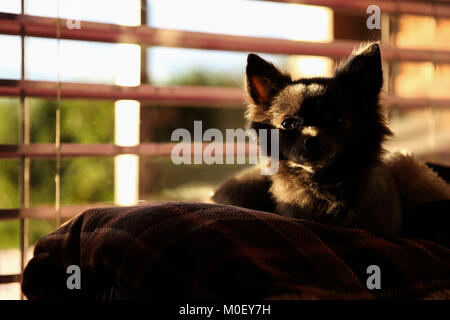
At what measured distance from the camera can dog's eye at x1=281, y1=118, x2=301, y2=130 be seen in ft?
6.85

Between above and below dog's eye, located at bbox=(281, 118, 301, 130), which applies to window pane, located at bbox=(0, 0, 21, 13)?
above

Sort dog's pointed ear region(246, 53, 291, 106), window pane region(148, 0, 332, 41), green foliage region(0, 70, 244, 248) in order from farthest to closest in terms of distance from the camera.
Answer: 1. window pane region(148, 0, 332, 41)
2. green foliage region(0, 70, 244, 248)
3. dog's pointed ear region(246, 53, 291, 106)

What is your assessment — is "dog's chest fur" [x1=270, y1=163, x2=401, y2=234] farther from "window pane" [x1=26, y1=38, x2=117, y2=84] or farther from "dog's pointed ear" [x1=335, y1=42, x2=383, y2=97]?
"window pane" [x1=26, y1=38, x2=117, y2=84]

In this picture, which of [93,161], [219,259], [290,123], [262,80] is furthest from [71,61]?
[219,259]

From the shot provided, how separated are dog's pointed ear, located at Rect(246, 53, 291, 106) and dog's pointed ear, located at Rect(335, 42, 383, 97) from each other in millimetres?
287

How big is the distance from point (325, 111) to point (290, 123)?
169 millimetres

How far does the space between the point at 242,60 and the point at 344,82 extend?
3.23 ft

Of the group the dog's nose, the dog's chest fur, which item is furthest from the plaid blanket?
the dog's nose

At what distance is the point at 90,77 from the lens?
8.68ft

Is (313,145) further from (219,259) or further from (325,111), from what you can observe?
(219,259)

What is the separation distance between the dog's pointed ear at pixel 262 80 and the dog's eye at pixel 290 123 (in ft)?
0.71

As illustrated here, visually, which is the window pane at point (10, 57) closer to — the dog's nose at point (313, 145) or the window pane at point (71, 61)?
the window pane at point (71, 61)

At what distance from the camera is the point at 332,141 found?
200 centimetres
